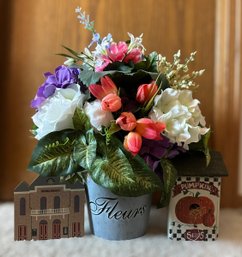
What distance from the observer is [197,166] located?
2.65 feet

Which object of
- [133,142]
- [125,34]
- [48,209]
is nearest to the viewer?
[133,142]

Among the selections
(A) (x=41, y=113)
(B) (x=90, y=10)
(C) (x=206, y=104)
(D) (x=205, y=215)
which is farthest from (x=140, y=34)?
(D) (x=205, y=215)

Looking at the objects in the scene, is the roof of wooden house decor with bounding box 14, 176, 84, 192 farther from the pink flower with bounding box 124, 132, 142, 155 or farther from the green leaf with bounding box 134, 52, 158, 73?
the green leaf with bounding box 134, 52, 158, 73

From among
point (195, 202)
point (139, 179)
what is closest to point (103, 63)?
point (139, 179)

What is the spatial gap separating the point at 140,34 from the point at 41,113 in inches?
14.4

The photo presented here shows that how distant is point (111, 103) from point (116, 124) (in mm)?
41

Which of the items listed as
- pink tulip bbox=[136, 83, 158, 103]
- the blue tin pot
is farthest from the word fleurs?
pink tulip bbox=[136, 83, 158, 103]

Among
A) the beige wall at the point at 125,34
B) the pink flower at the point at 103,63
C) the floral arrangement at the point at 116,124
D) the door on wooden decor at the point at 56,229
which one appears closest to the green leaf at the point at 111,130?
the floral arrangement at the point at 116,124

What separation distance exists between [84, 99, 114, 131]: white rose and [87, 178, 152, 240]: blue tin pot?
0.14 metres

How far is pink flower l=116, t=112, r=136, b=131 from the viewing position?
71cm

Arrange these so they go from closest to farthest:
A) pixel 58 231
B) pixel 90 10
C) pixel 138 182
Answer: pixel 138 182
pixel 58 231
pixel 90 10

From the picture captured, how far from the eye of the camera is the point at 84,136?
758mm

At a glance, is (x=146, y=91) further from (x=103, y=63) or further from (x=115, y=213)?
(x=115, y=213)

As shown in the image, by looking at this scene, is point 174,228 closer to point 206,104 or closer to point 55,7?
point 206,104
